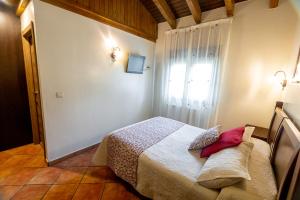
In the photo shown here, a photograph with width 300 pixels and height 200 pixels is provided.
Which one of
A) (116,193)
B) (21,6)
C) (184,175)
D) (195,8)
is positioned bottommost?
(116,193)

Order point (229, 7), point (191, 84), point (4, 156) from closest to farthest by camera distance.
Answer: point (4, 156) → point (229, 7) → point (191, 84)

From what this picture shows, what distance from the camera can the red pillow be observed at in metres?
1.42

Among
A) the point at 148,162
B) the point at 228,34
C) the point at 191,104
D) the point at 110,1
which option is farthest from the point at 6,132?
the point at 228,34

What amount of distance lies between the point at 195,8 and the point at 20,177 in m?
3.77

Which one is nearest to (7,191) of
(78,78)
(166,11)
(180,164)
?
(78,78)

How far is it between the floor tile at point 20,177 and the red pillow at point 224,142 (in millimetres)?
2205

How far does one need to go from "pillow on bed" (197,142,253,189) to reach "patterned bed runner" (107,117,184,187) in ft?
2.28

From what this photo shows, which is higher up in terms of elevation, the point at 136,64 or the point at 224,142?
the point at 136,64

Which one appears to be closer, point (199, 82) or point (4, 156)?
point (4, 156)

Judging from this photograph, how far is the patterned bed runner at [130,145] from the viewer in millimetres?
1587

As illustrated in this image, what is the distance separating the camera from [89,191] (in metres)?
1.73

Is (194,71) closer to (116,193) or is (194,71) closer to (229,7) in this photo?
(229,7)

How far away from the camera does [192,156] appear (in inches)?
60.0

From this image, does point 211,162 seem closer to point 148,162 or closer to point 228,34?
point 148,162
